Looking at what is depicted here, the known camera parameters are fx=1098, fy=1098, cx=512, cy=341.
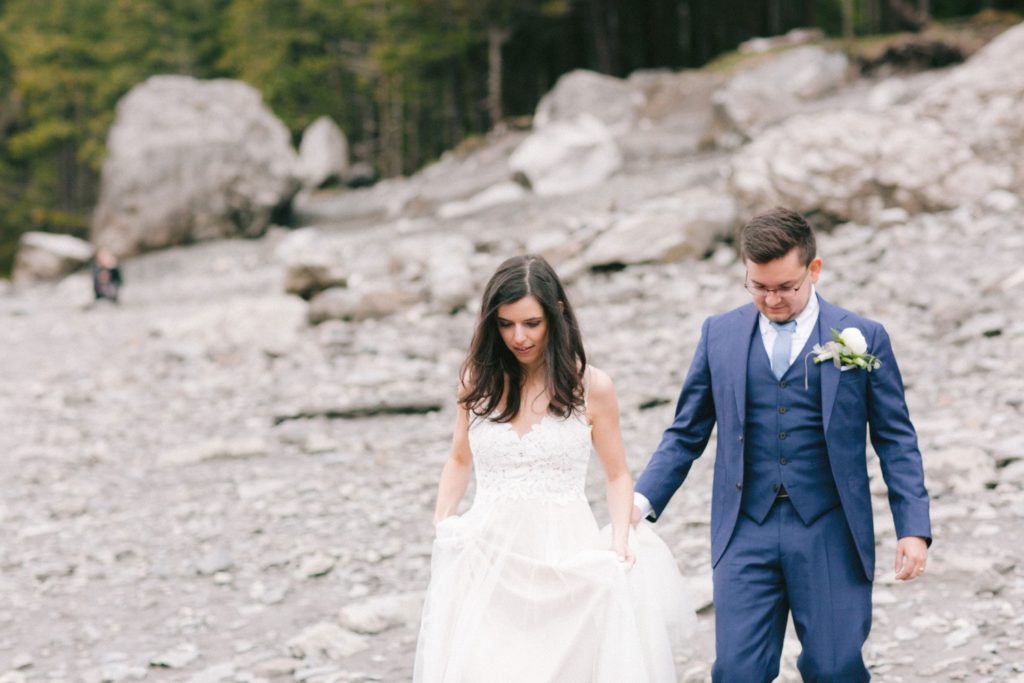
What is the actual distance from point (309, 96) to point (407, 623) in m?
46.2

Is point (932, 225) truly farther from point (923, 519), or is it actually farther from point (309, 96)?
point (309, 96)

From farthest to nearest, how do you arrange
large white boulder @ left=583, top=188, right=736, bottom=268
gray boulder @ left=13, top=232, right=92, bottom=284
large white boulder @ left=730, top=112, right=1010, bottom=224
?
gray boulder @ left=13, top=232, right=92, bottom=284
large white boulder @ left=583, top=188, right=736, bottom=268
large white boulder @ left=730, top=112, right=1010, bottom=224

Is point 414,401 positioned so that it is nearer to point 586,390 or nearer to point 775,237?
point 586,390

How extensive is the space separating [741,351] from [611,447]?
0.62 meters

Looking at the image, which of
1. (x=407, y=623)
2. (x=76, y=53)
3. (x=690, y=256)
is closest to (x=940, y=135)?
(x=690, y=256)

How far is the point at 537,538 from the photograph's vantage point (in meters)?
4.00

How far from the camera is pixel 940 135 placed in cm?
1578

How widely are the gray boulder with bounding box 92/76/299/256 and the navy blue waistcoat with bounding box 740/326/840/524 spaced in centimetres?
3069

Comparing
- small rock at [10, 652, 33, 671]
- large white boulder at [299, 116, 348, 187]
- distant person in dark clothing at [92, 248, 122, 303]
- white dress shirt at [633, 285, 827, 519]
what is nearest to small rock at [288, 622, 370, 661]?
small rock at [10, 652, 33, 671]

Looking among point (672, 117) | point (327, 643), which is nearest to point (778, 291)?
point (327, 643)

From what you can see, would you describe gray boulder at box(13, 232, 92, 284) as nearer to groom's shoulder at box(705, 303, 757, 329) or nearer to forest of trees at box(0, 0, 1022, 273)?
forest of trees at box(0, 0, 1022, 273)

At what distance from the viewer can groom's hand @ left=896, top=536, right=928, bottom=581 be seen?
12.1ft

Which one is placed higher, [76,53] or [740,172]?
[76,53]

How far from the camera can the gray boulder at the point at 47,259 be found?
Result: 3247cm
